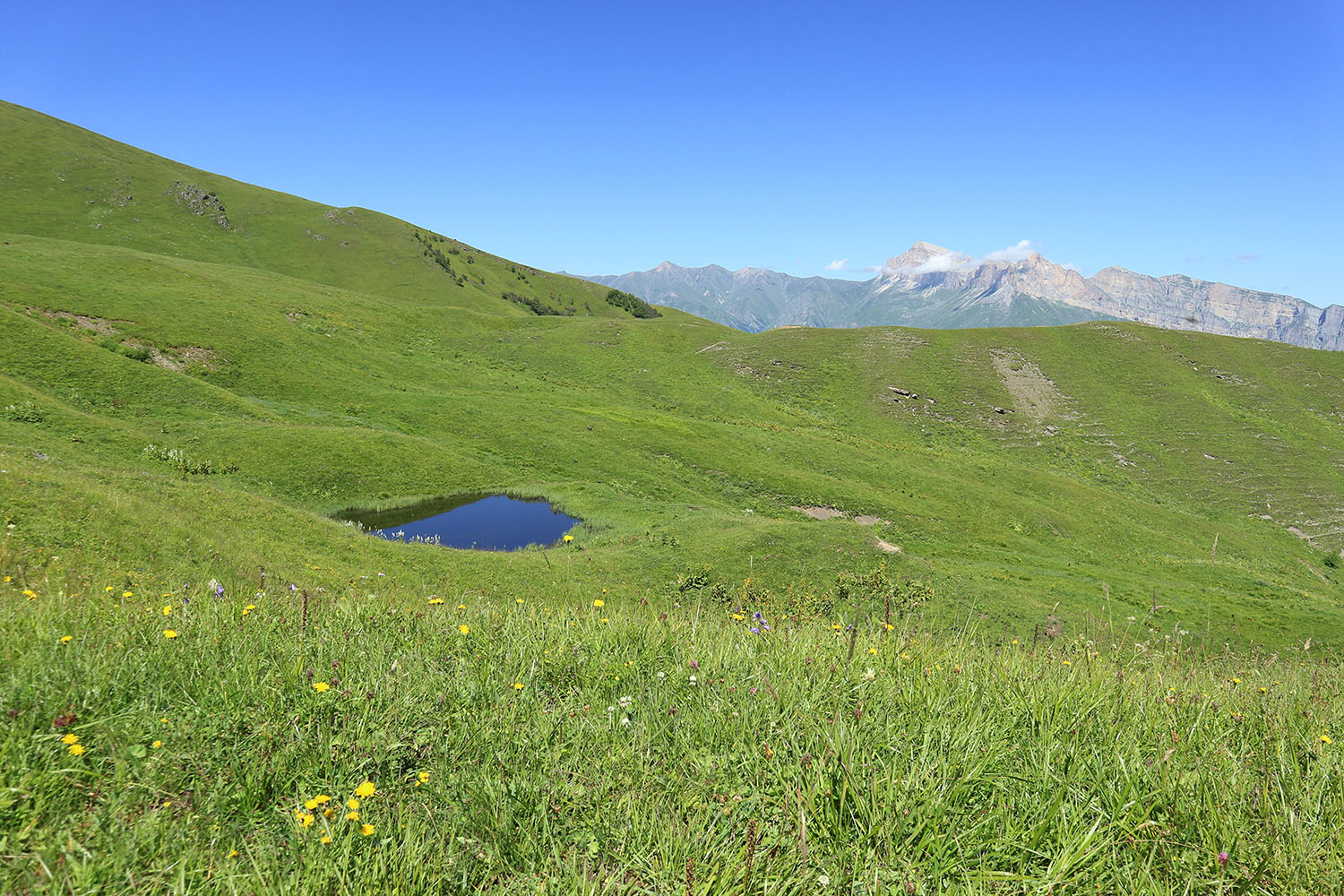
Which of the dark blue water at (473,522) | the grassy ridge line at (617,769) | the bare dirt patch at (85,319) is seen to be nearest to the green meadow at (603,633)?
the grassy ridge line at (617,769)

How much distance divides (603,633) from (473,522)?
24350 mm

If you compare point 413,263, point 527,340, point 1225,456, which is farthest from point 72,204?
point 1225,456

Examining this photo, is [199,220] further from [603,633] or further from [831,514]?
[603,633]

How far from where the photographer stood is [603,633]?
5777mm

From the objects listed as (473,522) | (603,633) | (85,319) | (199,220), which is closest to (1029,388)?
(473,522)

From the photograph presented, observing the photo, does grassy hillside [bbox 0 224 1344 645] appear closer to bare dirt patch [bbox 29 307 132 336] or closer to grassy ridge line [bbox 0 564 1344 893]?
bare dirt patch [bbox 29 307 132 336]

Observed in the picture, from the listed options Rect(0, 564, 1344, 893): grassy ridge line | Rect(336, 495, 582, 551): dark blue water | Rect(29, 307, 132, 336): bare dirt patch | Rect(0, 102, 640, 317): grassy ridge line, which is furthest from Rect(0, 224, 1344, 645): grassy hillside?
Rect(0, 102, 640, 317): grassy ridge line

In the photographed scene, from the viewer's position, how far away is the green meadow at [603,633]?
3.17 meters

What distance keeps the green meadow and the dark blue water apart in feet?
4.49

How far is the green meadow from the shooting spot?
3172 mm

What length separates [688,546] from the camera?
25.0 metres

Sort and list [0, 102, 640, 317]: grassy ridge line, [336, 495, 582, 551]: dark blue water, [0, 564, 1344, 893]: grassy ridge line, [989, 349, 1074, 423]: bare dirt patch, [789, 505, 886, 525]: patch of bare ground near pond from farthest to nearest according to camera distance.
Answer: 1. [0, 102, 640, 317]: grassy ridge line
2. [989, 349, 1074, 423]: bare dirt patch
3. [789, 505, 886, 525]: patch of bare ground near pond
4. [336, 495, 582, 551]: dark blue water
5. [0, 564, 1344, 893]: grassy ridge line

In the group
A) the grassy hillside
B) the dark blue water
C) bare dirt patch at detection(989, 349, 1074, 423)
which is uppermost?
bare dirt patch at detection(989, 349, 1074, 423)

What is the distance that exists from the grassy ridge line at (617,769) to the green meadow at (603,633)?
28 millimetres
